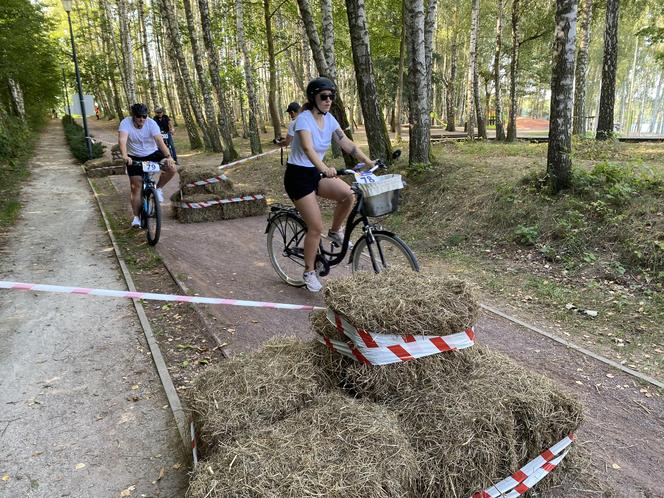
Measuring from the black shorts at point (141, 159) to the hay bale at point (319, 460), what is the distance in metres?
6.27

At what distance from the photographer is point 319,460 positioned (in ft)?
6.32

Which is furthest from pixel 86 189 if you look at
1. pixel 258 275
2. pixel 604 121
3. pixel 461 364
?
pixel 604 121

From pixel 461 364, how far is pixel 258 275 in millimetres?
4026

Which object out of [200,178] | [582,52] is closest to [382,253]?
[200,178]

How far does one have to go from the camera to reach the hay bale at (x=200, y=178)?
996 cm

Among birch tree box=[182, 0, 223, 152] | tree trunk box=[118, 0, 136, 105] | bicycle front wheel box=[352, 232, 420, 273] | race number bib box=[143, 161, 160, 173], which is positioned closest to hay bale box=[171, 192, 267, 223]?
race number bib box=[143, 161, 160, 173]

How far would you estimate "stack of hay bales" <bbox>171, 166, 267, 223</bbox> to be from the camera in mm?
9445

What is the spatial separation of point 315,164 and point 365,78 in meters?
6.94

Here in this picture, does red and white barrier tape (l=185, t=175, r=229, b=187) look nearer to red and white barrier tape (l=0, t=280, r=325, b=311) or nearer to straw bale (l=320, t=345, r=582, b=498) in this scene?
red and white barrier tape (l=0, t=280, r=325, b=311)

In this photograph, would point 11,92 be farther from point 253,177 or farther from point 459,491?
point 459,491

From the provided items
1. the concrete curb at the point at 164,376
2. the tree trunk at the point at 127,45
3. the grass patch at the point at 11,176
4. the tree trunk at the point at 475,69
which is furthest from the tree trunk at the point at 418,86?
the tree trunk at the point at 127,45

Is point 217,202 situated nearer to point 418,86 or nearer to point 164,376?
point 418,86

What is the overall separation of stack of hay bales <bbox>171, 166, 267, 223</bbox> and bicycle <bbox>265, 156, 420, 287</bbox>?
3.85 meters

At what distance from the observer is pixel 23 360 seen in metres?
3.98
